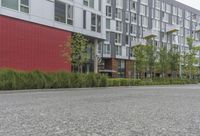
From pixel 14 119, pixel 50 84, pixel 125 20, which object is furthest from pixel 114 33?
pixel 14 119

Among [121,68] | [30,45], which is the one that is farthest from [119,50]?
[30,45]

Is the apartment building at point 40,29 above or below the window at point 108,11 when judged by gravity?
below

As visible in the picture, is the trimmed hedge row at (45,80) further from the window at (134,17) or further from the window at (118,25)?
the window at (134,17)

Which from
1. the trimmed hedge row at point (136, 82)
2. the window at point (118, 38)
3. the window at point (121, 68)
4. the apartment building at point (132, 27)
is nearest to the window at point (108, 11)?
the apartment building at point (132, 27)

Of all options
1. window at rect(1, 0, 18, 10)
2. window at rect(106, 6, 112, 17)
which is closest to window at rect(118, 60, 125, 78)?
window at rect(106, 6, 112, 17)

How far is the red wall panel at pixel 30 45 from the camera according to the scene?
82.5ft

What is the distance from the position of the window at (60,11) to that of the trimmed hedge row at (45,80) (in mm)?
7584

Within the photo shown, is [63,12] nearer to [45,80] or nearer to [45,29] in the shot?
[45,29]

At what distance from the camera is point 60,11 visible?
31.2 meters

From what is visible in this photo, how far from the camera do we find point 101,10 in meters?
37.1

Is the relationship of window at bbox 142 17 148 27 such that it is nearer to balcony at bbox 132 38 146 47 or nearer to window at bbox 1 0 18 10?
balcony at bbox 132 38 146 47

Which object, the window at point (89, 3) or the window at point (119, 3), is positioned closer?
the window at point (89, 3)

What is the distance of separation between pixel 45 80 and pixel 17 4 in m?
8.00

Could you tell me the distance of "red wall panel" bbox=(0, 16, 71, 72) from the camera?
25156 millimetres
